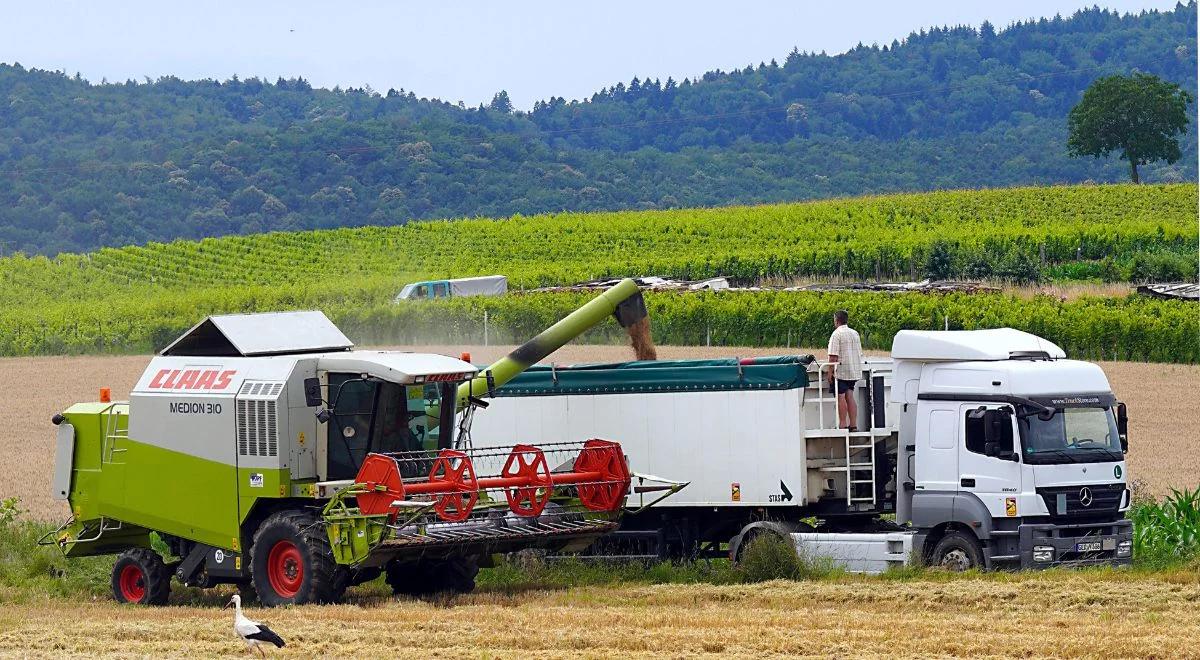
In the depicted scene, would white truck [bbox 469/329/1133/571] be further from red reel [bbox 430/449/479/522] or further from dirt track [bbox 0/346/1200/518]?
dirt track [bbox 0/346/1200/518]

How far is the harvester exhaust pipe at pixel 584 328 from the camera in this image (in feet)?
67.6

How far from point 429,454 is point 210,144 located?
13406cm

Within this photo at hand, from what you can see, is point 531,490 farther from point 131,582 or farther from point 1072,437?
point 1072,437

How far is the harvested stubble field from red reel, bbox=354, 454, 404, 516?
3.27 feet

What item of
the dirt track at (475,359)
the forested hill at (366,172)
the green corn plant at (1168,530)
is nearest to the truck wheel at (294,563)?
the green corn plant at (1168,530)

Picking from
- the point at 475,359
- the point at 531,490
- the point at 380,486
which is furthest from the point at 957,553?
the point at 475,359

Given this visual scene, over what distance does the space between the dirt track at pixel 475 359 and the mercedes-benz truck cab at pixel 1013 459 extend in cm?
518

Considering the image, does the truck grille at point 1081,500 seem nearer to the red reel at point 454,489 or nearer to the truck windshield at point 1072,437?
the truck windshield at point 1072,437

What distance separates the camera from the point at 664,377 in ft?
66.1

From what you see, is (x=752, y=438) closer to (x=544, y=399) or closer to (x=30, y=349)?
(x=544, y=399)

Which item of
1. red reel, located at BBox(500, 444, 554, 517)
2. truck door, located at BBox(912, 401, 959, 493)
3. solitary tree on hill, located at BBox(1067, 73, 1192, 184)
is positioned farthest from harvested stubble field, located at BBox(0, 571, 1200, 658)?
solitary tree on hill, located at BBox(1067, 73, 1192, 184)

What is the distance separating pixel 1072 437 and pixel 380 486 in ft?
24.3

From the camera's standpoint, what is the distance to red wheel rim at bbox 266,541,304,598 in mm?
17312

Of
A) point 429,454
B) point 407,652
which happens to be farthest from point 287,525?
point 407,652
